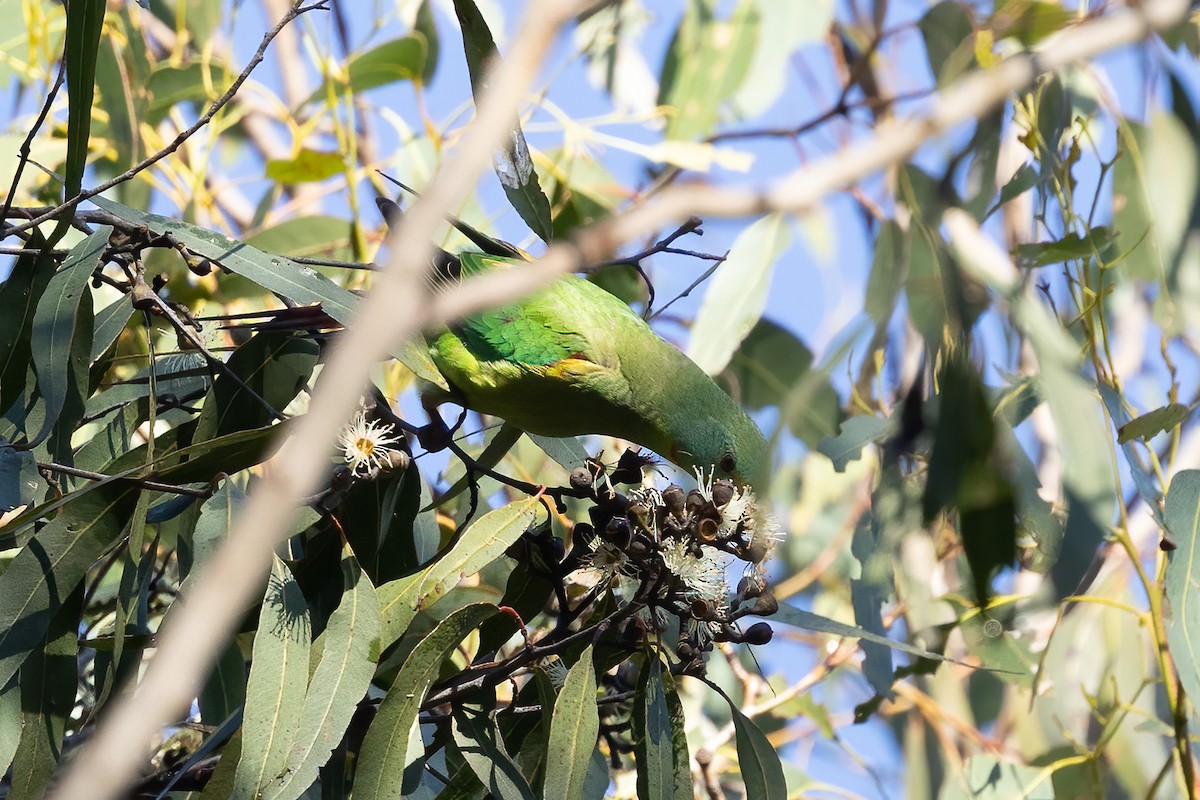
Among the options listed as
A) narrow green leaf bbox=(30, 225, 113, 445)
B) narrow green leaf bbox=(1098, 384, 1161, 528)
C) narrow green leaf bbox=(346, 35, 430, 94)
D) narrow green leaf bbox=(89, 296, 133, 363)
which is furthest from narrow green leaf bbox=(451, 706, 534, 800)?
narrow green leaf bbox=(346, 35, 430, 94)

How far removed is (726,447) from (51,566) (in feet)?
5.06

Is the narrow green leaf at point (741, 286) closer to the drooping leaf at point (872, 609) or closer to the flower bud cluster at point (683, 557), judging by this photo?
the drooping leaf at point (872, 609)

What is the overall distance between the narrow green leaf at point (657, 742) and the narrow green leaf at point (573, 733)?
0.43 feet

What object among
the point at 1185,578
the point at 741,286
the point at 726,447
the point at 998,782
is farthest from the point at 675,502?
the point at 741,286

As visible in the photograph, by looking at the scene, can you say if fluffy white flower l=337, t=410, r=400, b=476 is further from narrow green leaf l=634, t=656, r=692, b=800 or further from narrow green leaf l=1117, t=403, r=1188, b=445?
narrow green leaf l=1117, t=403, r=1188, b=445

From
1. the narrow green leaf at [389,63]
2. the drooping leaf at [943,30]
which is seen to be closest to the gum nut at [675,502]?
the drooping leaf at [943,30]

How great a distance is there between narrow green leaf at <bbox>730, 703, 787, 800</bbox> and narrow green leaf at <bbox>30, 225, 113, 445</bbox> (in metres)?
1.39

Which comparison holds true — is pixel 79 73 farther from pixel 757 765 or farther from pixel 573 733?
pixel 757 765

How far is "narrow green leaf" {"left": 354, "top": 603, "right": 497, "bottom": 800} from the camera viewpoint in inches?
74.5

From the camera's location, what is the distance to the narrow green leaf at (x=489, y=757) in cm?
203

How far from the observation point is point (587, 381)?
119 inches

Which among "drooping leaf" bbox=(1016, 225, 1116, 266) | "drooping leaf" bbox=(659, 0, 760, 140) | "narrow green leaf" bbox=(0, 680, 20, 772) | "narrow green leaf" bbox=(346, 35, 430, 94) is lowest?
"narrow green leaf" bbox=(0, 680, 20, 772)

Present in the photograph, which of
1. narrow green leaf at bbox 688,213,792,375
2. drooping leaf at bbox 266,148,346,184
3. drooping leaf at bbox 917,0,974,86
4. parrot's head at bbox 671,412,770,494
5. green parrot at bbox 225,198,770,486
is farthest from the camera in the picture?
drooping leaf at bbox 266,148,346,184

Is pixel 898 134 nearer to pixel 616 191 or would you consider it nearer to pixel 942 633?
pixel 942 633
